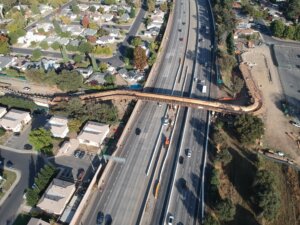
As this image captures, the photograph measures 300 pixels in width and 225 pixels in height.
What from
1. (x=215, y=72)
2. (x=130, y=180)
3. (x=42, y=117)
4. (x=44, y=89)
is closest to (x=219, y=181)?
(x=130, y=180)

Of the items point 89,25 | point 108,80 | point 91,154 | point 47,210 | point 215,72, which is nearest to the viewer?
point 47,210

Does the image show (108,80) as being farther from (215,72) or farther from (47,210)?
(47,210)

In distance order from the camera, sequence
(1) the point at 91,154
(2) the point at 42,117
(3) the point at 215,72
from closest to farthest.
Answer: (1) the point at 91,154 → (2) the point at 42,117 → (3) the point at 215,72

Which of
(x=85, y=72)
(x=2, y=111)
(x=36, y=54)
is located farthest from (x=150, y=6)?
(x=2, y=111)

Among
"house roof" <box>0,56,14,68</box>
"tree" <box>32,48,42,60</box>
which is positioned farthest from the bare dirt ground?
"house roof" <box>0,56,14,68</box>

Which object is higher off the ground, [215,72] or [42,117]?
[215,72]

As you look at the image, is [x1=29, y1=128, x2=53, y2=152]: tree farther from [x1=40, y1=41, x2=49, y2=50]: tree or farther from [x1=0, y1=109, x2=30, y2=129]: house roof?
A: [x1=40, y1=41, x2=49, y2=50]: tree

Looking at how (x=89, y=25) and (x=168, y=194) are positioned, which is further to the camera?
(x=89, y=25)
